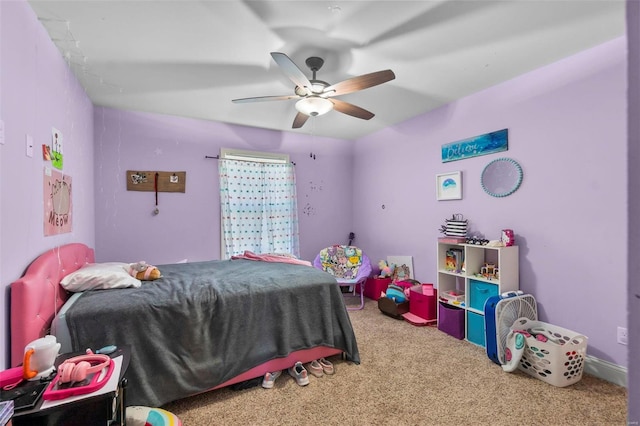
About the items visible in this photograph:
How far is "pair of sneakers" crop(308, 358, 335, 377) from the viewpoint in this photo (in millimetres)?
2205

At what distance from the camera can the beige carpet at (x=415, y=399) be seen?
5.67 ft

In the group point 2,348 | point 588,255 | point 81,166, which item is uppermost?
point 81,166

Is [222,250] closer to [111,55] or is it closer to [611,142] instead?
[111,55]

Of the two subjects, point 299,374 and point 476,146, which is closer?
point 299,374

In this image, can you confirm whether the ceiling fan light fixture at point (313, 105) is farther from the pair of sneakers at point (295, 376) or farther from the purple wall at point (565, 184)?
the pair of sneakers at point (295, 376)

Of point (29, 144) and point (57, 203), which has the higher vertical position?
point (29, 144)

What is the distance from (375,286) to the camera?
4.08 metres

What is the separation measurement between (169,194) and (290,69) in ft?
8.16

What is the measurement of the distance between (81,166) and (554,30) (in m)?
3.89

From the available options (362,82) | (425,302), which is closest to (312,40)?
(362,82)

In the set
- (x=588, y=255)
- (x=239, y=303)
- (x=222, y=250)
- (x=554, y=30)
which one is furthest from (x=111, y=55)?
(x=588, y=255)

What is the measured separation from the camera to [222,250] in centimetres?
393

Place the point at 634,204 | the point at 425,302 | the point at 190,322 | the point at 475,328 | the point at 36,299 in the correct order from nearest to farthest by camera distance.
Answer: the point at 634,204, the point at 36,299, the point at 190,322, the point at 475,328, the point at 425,302

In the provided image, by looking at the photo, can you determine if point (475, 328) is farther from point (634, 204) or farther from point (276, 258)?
point (634, 204)
